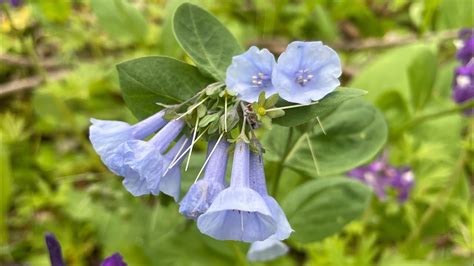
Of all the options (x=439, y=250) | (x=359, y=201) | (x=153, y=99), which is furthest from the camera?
(x=439, y=250)

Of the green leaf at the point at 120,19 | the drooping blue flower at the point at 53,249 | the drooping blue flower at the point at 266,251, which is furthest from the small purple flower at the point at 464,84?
the drooping blue flower at the point at 53,249

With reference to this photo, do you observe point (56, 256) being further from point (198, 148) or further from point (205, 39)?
point (198, 148)

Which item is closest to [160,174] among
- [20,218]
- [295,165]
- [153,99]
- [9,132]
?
[153,99]

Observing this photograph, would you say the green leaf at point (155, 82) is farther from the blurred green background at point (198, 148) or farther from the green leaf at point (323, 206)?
the green leaf at point (323, 206)

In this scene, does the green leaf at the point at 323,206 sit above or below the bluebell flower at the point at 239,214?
below

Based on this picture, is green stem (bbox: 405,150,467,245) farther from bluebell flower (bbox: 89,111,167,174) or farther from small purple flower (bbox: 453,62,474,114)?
bluebell flower (bbox: 89,111,167,174)

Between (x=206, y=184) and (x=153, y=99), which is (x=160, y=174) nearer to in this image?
(x=206, y=184)

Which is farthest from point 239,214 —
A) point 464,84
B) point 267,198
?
point 464,84
